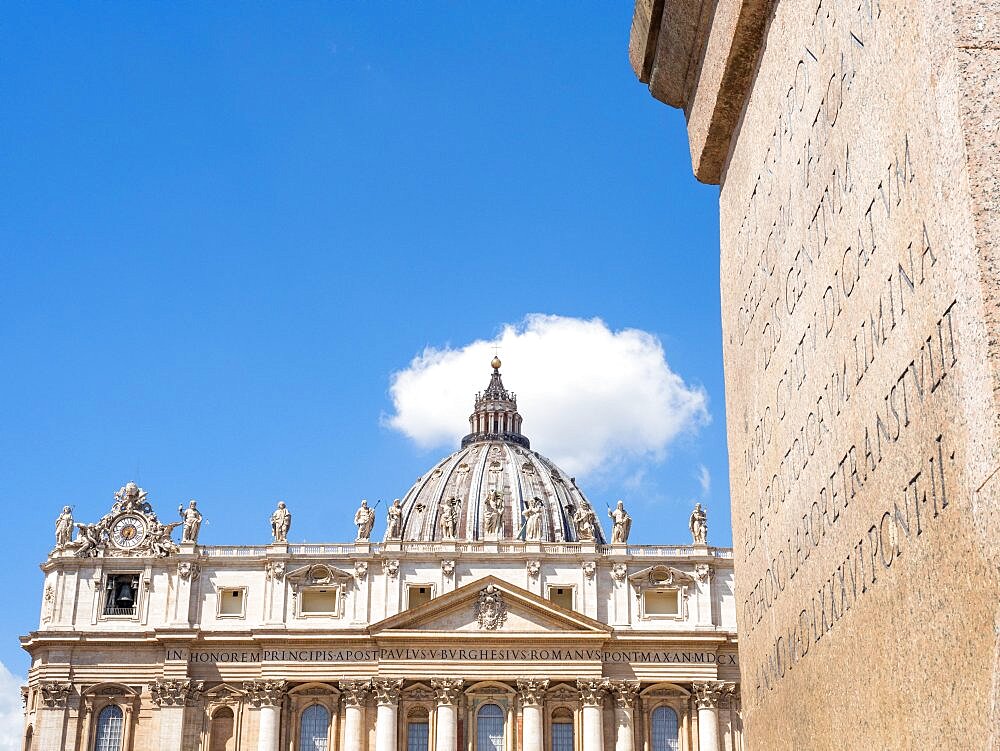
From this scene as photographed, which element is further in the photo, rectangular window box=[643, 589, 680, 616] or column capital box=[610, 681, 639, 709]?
rectangular window box=[643, 589, 680, 616]

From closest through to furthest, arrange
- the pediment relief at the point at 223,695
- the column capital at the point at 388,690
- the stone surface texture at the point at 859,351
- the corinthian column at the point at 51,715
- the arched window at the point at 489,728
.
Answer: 1. the stone surface texture at the point at 859,351
2. the arched window at the point at 489,728
3. the column capital at the point at 388,690
4. the corinthian column at the point at 51,715
5. the pediment relief at the point at 223,695

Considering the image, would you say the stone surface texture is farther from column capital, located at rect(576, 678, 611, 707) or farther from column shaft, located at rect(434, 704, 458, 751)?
column capital, located at rect(576, 678, 611, 707)

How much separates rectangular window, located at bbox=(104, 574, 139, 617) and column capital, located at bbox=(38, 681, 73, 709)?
3750 millimetres

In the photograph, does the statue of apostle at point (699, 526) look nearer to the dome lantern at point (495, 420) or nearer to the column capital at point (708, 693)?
the column capital at point (708, 693)

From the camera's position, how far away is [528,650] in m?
56.6

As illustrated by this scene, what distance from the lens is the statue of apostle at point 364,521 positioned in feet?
196

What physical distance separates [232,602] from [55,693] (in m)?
8.39

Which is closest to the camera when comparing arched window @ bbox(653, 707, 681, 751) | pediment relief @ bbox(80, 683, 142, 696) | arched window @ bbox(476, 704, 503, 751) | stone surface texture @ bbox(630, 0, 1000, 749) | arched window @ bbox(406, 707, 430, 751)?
stone surface texture @ bbox(630, 0, 1000, 749)

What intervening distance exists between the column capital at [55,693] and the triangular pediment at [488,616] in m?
13.6

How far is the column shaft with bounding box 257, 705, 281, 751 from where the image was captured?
5525cm

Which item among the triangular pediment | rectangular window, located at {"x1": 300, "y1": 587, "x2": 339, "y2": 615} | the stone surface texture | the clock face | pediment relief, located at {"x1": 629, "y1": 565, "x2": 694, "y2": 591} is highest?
the clock face

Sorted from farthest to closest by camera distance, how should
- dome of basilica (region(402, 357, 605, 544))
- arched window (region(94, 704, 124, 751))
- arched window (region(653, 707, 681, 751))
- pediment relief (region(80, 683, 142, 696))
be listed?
dome of basilica (region(402, 357, 605, 544)) < pediment relief (region(80, 683, 142, 696)) < arched window (region(94, 704, 124, 751)) < arched window (region(653, 707, 681, 751))

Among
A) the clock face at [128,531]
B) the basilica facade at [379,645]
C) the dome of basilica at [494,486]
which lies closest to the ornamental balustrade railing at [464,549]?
the basilica facade at [379,645]

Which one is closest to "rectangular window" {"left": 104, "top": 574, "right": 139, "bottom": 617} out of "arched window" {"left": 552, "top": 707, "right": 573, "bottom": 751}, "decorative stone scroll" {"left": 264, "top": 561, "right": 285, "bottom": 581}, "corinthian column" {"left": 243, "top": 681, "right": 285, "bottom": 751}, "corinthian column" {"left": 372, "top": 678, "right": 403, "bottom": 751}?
"decorative stone scroll" {"left": 264, "top": 561, "right": 285, "bottom": 581}
